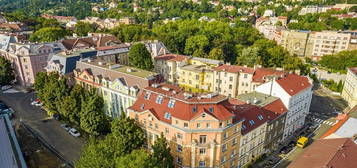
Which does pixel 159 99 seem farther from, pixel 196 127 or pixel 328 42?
pixel 328 42

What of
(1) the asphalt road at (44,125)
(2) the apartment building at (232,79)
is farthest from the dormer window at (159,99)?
(2) the apartment building at (232,79)

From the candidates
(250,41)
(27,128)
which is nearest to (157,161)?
(27,128)

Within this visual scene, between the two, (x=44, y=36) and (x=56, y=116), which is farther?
(x=44, y=36)

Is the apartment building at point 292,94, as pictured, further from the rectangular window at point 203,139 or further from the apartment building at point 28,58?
the apartment building at point 28,58

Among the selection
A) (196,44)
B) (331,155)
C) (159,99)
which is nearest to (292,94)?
(331,155)

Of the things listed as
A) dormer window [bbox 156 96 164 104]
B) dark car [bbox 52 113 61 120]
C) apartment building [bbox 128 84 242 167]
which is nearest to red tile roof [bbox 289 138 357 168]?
apartment building [bbox 128 84 242 167]

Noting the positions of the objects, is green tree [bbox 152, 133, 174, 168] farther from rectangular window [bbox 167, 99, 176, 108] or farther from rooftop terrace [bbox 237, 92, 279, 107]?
rooftop terrace [bbox 237, 92, 279, 107]
